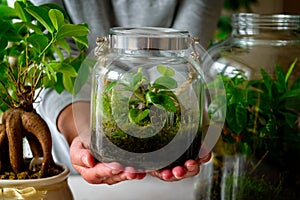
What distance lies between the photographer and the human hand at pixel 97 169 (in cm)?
84

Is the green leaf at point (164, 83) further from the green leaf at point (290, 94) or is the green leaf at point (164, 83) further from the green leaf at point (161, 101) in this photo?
the green leaf at point (290, 94)

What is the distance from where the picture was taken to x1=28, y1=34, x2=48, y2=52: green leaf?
2.78 ft

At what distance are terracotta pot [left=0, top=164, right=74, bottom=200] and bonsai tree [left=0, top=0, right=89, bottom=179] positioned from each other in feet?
0.11

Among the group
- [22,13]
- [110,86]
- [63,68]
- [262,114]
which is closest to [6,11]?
[22,13]

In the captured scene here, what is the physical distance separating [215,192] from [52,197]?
364mm

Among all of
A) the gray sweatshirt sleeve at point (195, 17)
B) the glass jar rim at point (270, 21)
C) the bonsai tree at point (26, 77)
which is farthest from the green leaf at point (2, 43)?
the gray sweatshirt sleeve at point (195, 17)

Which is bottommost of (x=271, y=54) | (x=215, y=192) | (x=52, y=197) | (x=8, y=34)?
(x=215, y=192)

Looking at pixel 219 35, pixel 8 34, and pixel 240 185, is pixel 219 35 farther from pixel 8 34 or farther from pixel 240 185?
pixel 8 34

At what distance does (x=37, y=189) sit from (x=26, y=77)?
0.18 meters

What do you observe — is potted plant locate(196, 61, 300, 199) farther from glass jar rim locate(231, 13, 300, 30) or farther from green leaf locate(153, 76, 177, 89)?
green leaf locate(153, 76, 177, 89)

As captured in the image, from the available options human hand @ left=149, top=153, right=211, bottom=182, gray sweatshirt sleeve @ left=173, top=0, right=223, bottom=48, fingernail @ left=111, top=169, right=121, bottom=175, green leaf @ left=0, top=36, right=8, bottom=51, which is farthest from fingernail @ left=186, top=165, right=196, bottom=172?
gray sweatshirt sleeve @ left=173, top=0, right=223, bottom=48

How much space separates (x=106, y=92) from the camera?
83cm

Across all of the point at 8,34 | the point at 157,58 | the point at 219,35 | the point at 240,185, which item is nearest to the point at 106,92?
the point at 157,58

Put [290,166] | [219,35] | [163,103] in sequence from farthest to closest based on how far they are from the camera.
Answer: [219,35] → [290,166] → [163,103]
